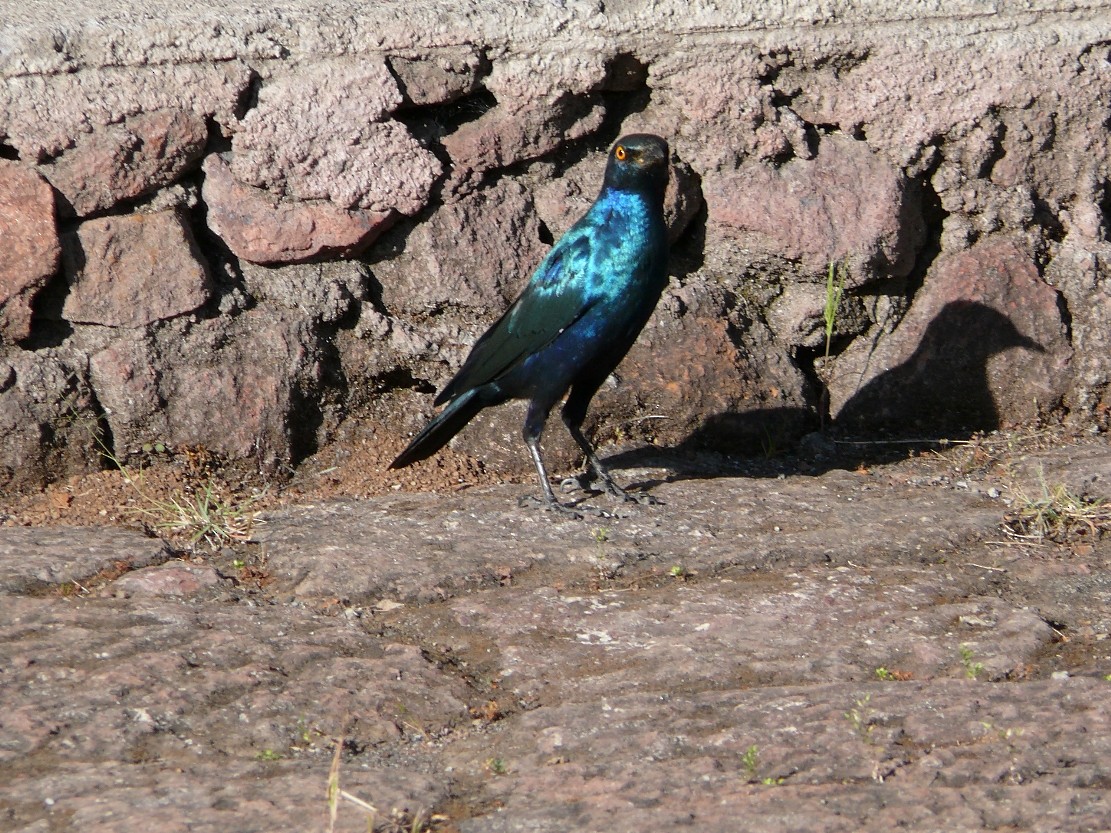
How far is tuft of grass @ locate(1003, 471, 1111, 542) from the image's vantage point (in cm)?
423

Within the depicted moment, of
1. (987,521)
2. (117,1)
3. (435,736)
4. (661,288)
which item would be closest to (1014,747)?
(435,736)

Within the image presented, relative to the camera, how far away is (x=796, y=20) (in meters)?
5.00

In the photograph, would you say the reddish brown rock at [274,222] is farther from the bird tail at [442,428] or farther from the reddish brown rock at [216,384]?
the bird tail at [442,428]

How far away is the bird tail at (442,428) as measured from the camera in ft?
15.5

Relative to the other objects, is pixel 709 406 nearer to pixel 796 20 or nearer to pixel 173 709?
pixel 796 20

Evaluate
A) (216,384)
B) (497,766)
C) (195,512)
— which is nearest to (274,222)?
(216,384)

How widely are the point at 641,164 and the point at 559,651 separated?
1898mm

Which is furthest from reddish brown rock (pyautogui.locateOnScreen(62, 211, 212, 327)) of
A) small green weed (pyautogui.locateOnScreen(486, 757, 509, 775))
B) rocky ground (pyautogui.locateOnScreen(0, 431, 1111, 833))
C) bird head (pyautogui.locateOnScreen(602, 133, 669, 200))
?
small green weed (pyautogui.locateOnScreen(486, 757, 509, 775))

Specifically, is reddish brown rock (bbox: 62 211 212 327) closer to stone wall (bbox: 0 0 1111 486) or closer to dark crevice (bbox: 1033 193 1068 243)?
stone wall (bbox: 0 0 1111 486)

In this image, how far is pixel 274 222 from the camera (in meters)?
4.76

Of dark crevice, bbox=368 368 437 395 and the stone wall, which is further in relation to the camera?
dark crevice, bbox=368 368 437 395

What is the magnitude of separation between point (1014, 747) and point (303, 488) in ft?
9.01

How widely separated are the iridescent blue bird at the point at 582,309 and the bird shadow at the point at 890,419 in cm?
55

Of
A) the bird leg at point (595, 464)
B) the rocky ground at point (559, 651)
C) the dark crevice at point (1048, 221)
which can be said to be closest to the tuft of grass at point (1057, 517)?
the rocky ground at point (559, 651)
